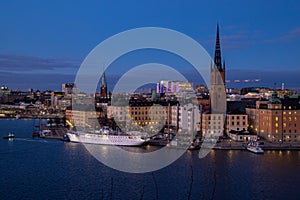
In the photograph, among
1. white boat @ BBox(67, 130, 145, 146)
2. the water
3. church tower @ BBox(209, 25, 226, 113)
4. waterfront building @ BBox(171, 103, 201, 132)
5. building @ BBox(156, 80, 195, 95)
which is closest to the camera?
the water

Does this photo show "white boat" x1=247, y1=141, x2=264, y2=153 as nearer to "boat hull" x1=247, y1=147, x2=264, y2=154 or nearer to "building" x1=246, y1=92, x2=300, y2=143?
"boat hull" x1=247, y1=147, x2=264, y2=154

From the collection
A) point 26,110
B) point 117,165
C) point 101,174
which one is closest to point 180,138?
point 117,165

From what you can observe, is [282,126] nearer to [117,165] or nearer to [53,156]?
[117,165]

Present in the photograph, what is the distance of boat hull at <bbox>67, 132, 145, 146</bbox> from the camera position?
12406 mm

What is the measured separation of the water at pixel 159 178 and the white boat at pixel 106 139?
229cm

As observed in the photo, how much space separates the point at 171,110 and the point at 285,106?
6276 mm

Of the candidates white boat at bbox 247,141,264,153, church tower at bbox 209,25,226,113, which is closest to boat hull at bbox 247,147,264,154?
white boat at bbox 247,141,264,153

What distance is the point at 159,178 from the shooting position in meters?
7.55

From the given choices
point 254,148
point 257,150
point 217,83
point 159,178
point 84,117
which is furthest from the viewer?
point 84,117

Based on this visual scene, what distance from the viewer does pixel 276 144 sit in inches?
457

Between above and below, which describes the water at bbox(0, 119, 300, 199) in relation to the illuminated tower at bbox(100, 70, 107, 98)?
below

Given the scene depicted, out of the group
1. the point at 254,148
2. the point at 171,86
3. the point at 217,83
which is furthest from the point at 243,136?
the point at 171,86

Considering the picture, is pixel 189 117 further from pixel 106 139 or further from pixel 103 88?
pixel 103 88

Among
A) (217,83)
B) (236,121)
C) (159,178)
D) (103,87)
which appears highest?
(103,87)
